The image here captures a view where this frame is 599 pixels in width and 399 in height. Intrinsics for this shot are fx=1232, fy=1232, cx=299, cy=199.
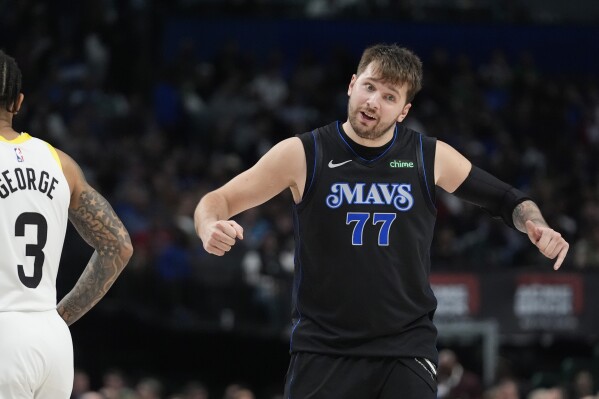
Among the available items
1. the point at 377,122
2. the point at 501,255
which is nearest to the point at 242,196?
the point at 377,122

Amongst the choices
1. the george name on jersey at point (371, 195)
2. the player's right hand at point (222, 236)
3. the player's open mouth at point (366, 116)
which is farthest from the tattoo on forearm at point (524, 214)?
the player's right hand at point (222, 236)

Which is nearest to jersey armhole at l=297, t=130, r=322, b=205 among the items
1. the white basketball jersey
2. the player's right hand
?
the player's right hand

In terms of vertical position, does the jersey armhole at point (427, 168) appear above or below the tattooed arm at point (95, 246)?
above

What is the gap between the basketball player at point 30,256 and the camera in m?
5.41

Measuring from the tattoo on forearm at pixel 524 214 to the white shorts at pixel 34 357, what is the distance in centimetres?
236

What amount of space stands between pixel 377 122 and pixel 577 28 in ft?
64.0

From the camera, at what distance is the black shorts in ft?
19.6

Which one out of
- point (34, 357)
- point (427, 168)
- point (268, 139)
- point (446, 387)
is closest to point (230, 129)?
point (268, 139)

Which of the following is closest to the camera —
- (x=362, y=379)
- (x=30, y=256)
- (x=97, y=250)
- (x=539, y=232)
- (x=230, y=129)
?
(x=30, y=256)

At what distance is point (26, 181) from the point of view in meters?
5.61

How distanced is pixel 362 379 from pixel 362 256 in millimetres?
596

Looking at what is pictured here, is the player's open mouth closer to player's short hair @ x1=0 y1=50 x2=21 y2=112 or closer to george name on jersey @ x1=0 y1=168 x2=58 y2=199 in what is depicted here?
george name on jersey @ x1=0 y1=168 x2=58 y2=199

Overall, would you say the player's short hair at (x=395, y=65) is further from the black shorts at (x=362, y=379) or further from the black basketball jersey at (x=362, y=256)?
the black shorts at (x=362, y=379)

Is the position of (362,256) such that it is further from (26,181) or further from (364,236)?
(26,181)
